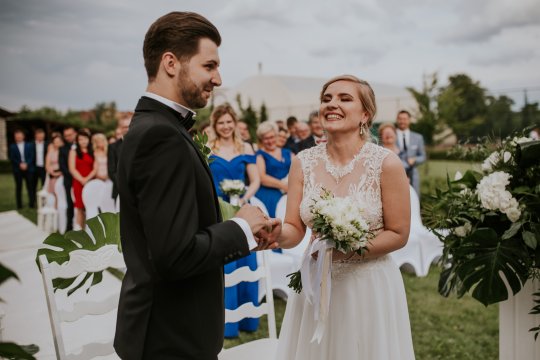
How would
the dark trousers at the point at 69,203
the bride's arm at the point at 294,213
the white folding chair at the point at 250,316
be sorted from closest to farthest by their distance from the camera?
the bride's arm at the point at 294,213
the white folding chair at the point at 250,316
the dark trousers at the point at 69,203

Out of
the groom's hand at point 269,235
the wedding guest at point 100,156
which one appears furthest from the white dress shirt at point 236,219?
A: the wedding guest at point 100,156

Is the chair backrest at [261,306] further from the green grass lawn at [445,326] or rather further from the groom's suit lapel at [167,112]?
the green grass lawn at [445,326]

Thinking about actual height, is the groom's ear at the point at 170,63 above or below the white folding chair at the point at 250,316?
above

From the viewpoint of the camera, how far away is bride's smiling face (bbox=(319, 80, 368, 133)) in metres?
2.63

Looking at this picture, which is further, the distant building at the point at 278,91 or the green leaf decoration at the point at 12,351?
the distant building at the point at 278,91

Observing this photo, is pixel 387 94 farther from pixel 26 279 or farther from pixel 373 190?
pixel 373 190

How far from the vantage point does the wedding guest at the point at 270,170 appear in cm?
670

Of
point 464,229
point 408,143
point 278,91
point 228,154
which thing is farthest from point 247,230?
point 278,91

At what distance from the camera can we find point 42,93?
623 inches

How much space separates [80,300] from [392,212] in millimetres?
1604

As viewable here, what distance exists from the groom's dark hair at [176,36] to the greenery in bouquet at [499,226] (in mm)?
1813

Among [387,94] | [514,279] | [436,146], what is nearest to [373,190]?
[514,279]

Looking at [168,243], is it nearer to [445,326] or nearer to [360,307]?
[360,307]

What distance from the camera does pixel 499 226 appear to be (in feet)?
8.94
